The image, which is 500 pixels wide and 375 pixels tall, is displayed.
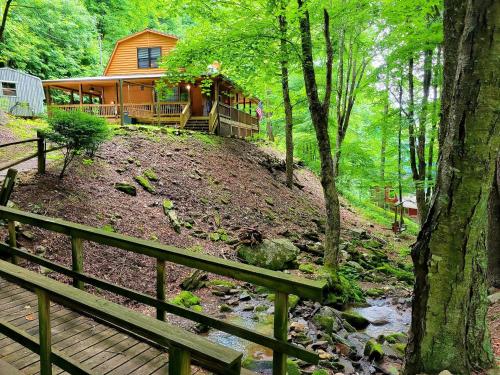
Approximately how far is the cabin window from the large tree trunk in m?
26.3

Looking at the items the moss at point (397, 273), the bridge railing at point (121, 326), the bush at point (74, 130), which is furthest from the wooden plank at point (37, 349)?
the moss at point (397, 273)

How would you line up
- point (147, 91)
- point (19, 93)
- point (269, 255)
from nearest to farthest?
1. point (269, 255)
2. point (19, 93)
3. point (147, 91)

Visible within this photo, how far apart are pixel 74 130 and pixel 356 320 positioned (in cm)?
718

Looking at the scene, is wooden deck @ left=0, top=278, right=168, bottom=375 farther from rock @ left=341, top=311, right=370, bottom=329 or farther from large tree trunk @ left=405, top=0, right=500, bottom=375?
rock @ left=341, top=311, right=370, bottom=329

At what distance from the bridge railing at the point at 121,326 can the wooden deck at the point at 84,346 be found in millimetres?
676

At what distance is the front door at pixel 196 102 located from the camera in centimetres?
2166

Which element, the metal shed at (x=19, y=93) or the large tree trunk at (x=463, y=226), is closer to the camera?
the large tree trunk at (x=463, y=226)

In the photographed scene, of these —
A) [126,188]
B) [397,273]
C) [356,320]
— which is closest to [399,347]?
[356,320]

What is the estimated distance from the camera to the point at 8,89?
21969 millimetres

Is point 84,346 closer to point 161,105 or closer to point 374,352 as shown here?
point 374,352

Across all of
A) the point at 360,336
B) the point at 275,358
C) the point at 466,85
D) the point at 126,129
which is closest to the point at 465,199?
the point at 466,85

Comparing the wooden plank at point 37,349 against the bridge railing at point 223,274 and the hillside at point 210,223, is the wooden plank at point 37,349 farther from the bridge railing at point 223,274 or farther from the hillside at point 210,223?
the hillside at point 210,223

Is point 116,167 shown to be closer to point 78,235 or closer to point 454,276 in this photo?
point 78,235

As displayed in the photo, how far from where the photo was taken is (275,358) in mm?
2717
